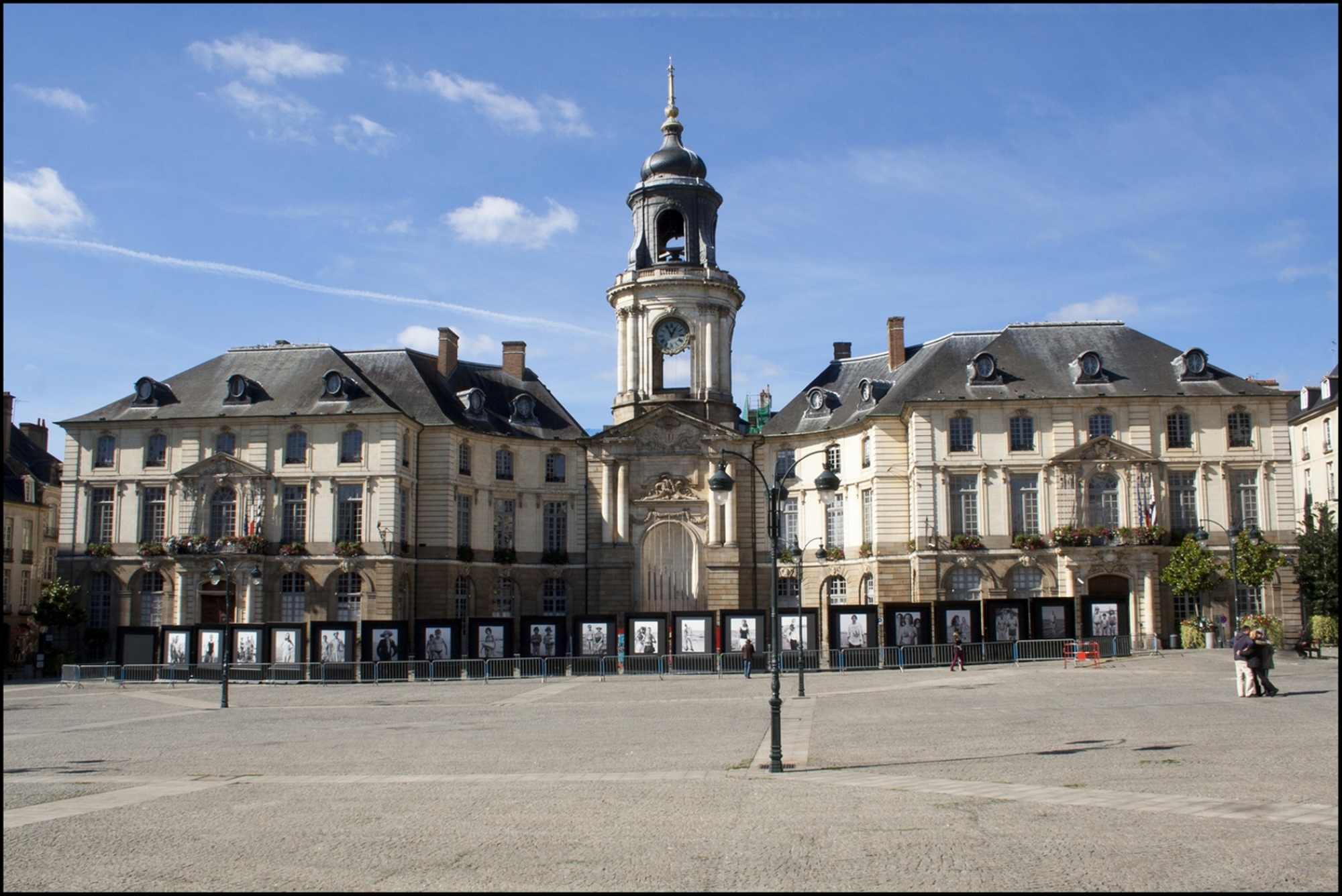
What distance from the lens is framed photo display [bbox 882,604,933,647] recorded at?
129ft

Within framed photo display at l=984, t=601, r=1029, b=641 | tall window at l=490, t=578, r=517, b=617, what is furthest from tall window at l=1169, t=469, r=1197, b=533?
tall window at l=490, t=578, r=517, b=617

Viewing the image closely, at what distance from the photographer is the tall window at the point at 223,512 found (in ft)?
160

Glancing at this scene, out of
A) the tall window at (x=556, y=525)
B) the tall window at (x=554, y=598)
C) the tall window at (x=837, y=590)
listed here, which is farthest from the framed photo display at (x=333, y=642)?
the tall window at (x=837, y=590)

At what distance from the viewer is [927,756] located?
60.3 ft

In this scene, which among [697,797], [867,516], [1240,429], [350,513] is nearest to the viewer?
[697,797]

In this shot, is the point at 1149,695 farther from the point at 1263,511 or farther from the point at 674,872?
the point at 1263,511

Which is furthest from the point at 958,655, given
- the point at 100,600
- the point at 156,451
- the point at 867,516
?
the point at 100,600

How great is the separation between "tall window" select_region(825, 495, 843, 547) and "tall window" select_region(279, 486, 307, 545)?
2280 cm

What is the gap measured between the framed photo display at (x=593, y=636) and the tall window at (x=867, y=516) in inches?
584

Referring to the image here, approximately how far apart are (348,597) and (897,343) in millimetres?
27156

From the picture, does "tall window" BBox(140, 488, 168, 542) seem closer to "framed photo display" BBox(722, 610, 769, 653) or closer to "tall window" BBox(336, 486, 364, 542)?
"tall window" BBox(336, 486, 364, 542)

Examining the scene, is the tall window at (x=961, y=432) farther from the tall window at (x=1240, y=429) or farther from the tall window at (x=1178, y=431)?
the tall window at (x=1240, y=429)

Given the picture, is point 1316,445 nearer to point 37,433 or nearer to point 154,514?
point 154,514

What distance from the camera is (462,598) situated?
169ft
